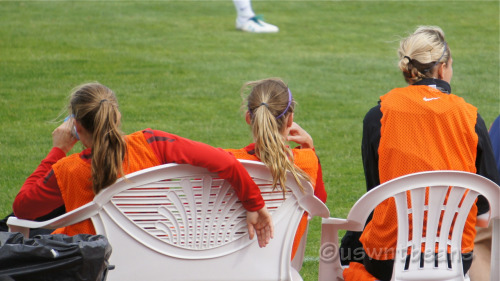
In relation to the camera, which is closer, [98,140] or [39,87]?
[98,140]

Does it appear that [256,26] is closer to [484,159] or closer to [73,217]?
[484,159]

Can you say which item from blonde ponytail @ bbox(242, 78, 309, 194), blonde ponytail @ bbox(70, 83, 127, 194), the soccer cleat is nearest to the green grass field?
the soccer cleat

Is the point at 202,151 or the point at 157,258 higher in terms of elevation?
the point at 202,151

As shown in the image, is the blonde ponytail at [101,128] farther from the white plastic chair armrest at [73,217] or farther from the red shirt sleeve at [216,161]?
the red shirt sleeve at [216,161]

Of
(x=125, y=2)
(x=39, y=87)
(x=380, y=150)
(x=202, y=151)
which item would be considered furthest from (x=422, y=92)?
(x=125, y=2)

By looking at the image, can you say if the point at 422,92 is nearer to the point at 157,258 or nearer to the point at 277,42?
the point at 157,258

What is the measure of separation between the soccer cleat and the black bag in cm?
1014

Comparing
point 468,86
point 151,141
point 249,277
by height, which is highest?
point 151,141

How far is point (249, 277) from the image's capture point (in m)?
2.76

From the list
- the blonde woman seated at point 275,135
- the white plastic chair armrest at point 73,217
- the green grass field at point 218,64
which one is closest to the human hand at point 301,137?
the blonde woman seated at point 275,135

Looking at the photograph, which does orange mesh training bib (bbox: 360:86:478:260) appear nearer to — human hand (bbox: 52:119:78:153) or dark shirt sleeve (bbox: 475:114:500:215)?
dark shirt sleeve (bbox: 475:114:500:215)

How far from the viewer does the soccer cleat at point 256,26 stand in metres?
12.3

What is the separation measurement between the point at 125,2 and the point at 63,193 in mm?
12160

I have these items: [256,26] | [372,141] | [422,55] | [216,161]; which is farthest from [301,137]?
[256,26]
